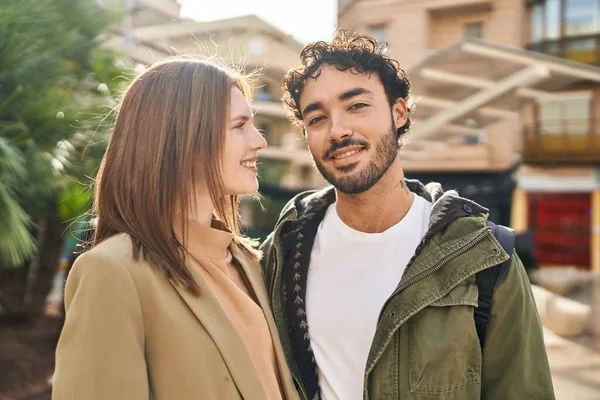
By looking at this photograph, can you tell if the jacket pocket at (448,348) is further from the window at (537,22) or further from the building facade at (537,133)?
the window at (537,22)

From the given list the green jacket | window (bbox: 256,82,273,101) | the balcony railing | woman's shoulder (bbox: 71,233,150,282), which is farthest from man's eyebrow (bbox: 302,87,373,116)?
window (bbox: 256,82,273,101)

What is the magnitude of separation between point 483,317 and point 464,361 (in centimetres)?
15

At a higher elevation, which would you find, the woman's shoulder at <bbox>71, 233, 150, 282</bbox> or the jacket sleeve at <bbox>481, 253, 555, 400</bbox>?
the woman's shoulder at <bbox>71, 233, 150, 282</bbox>

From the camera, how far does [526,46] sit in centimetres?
A: 1752

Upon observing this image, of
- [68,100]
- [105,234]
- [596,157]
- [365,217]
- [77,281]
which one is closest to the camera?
[77,281]

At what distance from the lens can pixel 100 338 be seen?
1.23 m

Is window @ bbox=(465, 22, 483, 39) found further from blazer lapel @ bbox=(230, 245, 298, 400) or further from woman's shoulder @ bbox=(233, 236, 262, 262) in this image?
blazer lapel @ bbox=(230, 245, 298, 400)

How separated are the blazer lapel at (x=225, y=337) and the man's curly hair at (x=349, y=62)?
3.26ft

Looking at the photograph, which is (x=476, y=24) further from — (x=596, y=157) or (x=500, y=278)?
(x=500, y=278)

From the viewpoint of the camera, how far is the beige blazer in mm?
1220

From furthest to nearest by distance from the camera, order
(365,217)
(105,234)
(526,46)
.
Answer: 1. (526,46)
2. (365,217)
3. (105,234)

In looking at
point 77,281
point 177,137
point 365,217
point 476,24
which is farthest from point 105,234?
point 476,24

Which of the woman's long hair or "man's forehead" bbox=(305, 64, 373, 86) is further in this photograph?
"man's forehead" bbox=(305, 64, 373, 86)

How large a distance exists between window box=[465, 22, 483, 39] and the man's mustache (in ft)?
57.5
